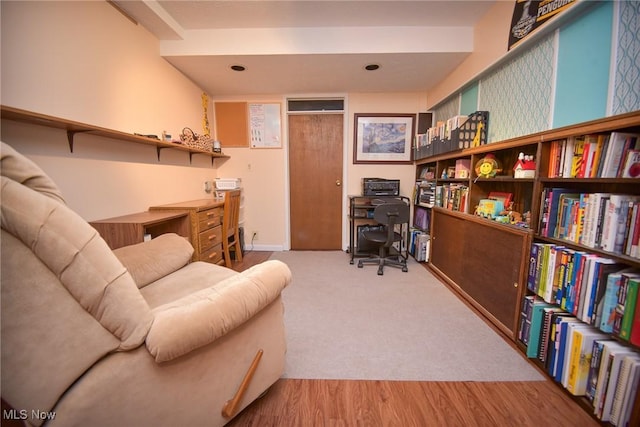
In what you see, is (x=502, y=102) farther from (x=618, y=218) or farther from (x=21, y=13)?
(x=21, y=13)

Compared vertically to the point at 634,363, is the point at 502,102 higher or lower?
higher

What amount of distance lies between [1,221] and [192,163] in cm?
260

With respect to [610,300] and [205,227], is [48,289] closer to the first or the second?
[205,227]

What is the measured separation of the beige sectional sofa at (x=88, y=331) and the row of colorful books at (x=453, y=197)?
7.04 ft

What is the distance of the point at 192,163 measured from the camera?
2.92 metres

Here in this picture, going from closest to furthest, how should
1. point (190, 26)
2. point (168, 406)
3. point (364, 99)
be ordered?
point (168, 406) < point (190, 26) < point (364, 99)

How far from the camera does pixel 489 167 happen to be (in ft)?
6.34

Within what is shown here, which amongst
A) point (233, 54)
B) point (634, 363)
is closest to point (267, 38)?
point (233, 54)

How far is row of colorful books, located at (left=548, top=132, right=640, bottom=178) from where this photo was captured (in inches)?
41.4

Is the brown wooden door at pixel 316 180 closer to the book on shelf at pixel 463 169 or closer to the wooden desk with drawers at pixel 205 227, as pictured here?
the wooden desk with drawers at pixel 205 227

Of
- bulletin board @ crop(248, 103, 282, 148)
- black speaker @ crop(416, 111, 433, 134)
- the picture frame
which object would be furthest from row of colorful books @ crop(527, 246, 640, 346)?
bulletin board @ crop(248, 103, 282, 148)

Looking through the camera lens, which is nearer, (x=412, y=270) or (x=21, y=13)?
(x=21, y=13)

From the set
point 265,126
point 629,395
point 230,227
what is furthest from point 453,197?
point 265,126

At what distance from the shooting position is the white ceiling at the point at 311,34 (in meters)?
1.96
